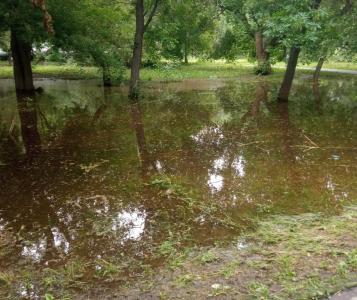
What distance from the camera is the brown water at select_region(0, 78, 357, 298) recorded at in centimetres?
457

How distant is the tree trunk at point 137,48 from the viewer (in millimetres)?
14336

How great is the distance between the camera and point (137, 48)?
1481 cm

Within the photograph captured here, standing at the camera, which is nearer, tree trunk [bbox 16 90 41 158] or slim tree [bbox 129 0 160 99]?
tree trunk [bbox 16 90 41 158]

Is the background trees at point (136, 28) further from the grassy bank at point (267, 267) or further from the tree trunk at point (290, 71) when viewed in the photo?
the grassy bank at point (267, 267)

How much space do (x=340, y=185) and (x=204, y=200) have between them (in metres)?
2.39

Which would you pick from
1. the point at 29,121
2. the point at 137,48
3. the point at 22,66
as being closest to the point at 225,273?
the point at 29,121

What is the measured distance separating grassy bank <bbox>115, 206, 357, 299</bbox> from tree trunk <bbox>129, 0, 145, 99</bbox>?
11.2 m

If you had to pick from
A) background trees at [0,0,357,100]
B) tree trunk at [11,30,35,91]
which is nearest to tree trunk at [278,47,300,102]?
background trees at [0,0,357,100]

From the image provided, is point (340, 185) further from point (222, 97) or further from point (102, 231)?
point (222, 97)

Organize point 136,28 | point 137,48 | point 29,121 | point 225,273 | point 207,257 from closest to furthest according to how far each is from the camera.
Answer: point 225,273 → point 207,257 → point 29,121 → point 136,28 → point 137,48

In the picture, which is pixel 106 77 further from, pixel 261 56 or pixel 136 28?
pixel 261 56

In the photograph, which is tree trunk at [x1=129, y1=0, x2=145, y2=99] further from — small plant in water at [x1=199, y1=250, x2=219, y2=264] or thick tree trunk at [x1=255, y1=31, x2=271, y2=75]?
thick tree trunk at [x1=255, y1=31, x2=271, y2=75]

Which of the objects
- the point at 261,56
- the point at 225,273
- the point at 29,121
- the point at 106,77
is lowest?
the point at 225,273

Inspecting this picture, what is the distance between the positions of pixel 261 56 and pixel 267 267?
24737mm
